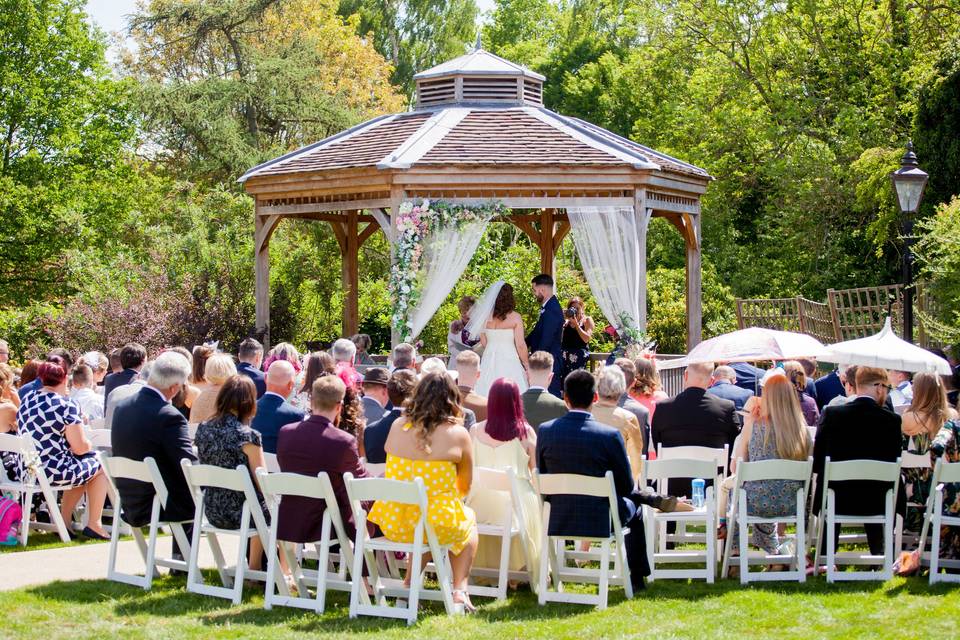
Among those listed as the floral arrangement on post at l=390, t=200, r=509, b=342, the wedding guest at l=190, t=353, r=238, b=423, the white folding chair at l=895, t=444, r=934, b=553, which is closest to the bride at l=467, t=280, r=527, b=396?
the floral arrangement on post at l=390, t=200, r=509, b=342

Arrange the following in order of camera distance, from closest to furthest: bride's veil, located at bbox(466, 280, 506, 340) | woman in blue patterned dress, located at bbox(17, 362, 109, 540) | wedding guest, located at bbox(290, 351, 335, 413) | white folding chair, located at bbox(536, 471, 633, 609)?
white folding chair, located at bbox(536, 471, 633, 609) → wedding guest, located at bbox(290, 351, 335, 413) → woman in blue patterned dress, located at bbox(17, 362, 109, 540) → bride's veil, located at bbox(466, 280, 506, 340)

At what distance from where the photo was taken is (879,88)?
25.2 m

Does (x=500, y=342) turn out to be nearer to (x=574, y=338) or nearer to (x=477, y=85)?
(x=574, y=338)

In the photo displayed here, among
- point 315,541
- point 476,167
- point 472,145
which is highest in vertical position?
point 472,145

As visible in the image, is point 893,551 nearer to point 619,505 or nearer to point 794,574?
point 794,574

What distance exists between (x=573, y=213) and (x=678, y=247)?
16.3 m

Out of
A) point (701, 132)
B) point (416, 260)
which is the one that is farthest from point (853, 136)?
point (416, 260)

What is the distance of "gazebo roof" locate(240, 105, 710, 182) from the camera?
1523cm

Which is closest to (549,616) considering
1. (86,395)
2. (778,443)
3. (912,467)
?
(778,443)

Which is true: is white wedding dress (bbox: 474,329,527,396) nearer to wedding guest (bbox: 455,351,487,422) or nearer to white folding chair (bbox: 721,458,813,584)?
wedding guest (bbox: 455,351,487,422)

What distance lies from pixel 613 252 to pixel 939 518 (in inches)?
331

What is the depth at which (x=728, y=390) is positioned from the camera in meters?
9.66

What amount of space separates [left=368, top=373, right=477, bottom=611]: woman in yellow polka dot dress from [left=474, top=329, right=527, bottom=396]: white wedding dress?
7215mm

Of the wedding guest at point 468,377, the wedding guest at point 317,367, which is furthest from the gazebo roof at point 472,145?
the wedding guest at point 468,377
